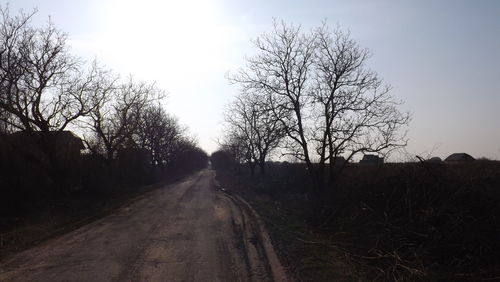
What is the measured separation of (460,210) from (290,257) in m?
4.25

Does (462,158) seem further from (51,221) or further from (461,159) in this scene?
(51,221)

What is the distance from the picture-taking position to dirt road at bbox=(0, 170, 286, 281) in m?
8.09

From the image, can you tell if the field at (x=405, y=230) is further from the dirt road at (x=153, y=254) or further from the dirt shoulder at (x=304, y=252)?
the dirt road at (x=153, y=254)

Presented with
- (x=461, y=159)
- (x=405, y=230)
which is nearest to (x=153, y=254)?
(x=405, y=230)

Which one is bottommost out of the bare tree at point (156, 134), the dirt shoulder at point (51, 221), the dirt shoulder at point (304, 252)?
the dirt shoulder at point (304, 252)

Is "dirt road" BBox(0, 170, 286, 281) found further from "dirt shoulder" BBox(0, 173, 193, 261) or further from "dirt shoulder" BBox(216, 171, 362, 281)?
"dirt shoulder" BBox(0, 173, 193, 261)

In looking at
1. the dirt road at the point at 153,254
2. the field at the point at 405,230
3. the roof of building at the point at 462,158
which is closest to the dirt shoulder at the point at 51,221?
the dirt road at the point at 153,254

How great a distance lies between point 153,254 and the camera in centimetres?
973

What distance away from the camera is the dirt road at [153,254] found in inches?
318

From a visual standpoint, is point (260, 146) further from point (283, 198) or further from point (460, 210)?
point (460, 210)

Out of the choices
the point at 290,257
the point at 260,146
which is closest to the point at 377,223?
the point at 290,257

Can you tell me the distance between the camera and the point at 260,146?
46406mm

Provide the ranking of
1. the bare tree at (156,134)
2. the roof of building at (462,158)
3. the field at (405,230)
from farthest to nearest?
the bare tree at (156,134) → the roof of building at (462,158) → the field at (405,230)

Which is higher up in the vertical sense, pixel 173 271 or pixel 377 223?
pixel 377 223
